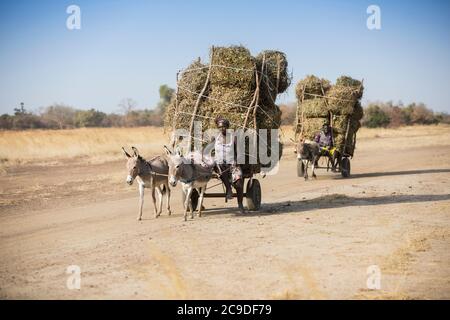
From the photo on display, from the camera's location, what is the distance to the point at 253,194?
1467 centimetres

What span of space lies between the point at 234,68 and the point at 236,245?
5.06 meters

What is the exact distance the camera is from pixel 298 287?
8.16m

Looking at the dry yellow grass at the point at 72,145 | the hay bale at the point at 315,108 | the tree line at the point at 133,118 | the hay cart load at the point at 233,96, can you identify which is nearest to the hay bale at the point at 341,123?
the hay bale at the point at 315,108

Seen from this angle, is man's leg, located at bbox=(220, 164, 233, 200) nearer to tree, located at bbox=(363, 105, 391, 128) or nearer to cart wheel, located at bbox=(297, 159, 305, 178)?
cart wheel, located at bbox=(297, 159, 305, 178)

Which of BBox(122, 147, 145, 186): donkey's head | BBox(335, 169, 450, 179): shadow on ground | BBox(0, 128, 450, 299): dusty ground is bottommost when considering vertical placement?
BBox(0, 128, 450, 299): dusty ground

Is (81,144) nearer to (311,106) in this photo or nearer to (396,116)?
(311,106)

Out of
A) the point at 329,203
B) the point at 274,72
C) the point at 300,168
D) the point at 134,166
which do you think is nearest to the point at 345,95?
the point at 300,168

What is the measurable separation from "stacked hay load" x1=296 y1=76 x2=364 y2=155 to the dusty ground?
13.0 ft

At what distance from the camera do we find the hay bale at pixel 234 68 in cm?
1402

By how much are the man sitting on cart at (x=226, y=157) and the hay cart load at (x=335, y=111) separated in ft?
32.5

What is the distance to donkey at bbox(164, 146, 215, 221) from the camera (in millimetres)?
12821

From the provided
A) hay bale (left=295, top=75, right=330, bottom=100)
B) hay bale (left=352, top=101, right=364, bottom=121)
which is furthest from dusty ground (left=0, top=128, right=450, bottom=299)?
hay bale (left=295, top=75, right=330, bottom=100)

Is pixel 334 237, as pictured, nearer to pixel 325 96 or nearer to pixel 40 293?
pixel 40 293

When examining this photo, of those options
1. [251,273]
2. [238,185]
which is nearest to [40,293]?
[251,273]
